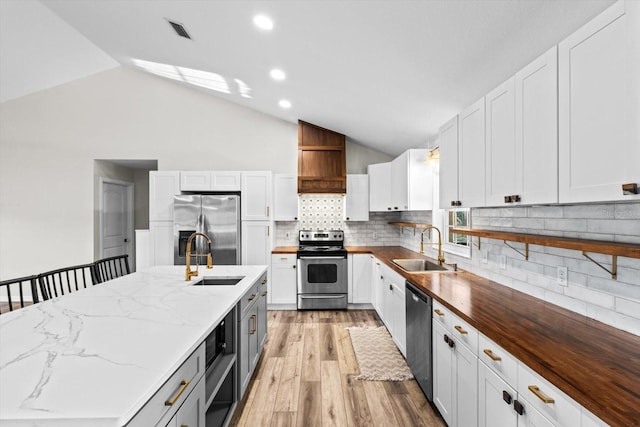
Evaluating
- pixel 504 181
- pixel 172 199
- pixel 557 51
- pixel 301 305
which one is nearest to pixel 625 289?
pixel 504 181

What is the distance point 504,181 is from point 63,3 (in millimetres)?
4421

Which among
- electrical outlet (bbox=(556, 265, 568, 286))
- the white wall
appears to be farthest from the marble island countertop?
the white wall

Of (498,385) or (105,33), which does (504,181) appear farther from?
(105,33)

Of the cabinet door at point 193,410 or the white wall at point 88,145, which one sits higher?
the white wall at point 88,145

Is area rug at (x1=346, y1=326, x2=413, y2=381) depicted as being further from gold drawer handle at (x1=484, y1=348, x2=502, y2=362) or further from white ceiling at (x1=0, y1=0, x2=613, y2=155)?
white ceiling at (x1=0, y1=0, x2=613, y2=155)

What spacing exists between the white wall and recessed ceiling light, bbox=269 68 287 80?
162 centimetres

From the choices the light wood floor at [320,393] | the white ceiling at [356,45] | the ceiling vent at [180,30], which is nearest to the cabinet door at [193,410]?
the light wood floor at [320,393]

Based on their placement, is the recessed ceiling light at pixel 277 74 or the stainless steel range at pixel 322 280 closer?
the recessed ceiling light at pixel 277 74

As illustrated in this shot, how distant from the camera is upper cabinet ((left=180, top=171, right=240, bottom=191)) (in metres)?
4.28

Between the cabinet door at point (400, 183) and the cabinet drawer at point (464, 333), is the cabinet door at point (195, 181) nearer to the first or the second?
the cabinet door at point (400, 183)

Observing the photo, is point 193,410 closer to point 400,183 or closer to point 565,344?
point 565,344

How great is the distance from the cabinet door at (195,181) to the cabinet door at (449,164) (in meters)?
3.24

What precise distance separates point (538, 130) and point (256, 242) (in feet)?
11.9

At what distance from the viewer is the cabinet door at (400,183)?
3.45 metres
